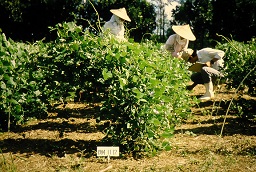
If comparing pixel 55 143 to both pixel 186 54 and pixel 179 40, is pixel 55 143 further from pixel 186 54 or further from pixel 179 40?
pixel 186 54

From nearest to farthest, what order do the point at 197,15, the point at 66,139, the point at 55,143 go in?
the point at 55,143
the point at 66,139
the point at 197,15

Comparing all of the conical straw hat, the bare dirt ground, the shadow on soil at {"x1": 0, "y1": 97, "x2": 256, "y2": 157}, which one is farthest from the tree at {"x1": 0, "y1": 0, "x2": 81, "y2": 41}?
the bare dirt ground

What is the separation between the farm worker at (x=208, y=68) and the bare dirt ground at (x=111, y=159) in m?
1.94

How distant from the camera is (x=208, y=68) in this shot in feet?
21.0

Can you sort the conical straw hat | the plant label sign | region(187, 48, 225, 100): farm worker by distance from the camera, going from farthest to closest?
region(187, 48, 225, 100): farm worker < the conical straw hat < the plant label sign

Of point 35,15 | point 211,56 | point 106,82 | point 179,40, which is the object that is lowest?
point 106,82

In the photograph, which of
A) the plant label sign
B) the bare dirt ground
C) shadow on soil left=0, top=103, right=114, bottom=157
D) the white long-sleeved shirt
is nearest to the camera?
the plant label sign

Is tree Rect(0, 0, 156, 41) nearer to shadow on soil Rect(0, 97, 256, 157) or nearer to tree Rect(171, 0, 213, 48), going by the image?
tree Rect(171, 0, 213, 48)

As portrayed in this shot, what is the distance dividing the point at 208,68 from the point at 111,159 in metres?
4.32

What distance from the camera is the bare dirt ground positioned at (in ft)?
8.75

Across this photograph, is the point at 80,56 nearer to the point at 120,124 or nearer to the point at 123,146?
the point at 120,124

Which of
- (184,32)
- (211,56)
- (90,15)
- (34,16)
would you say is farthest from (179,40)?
(90,15)

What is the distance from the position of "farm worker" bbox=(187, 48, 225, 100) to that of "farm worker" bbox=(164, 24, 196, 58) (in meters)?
0.73

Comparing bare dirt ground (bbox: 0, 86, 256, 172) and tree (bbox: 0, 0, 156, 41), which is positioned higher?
tree (bbox: 0, 0, 156, 41)
